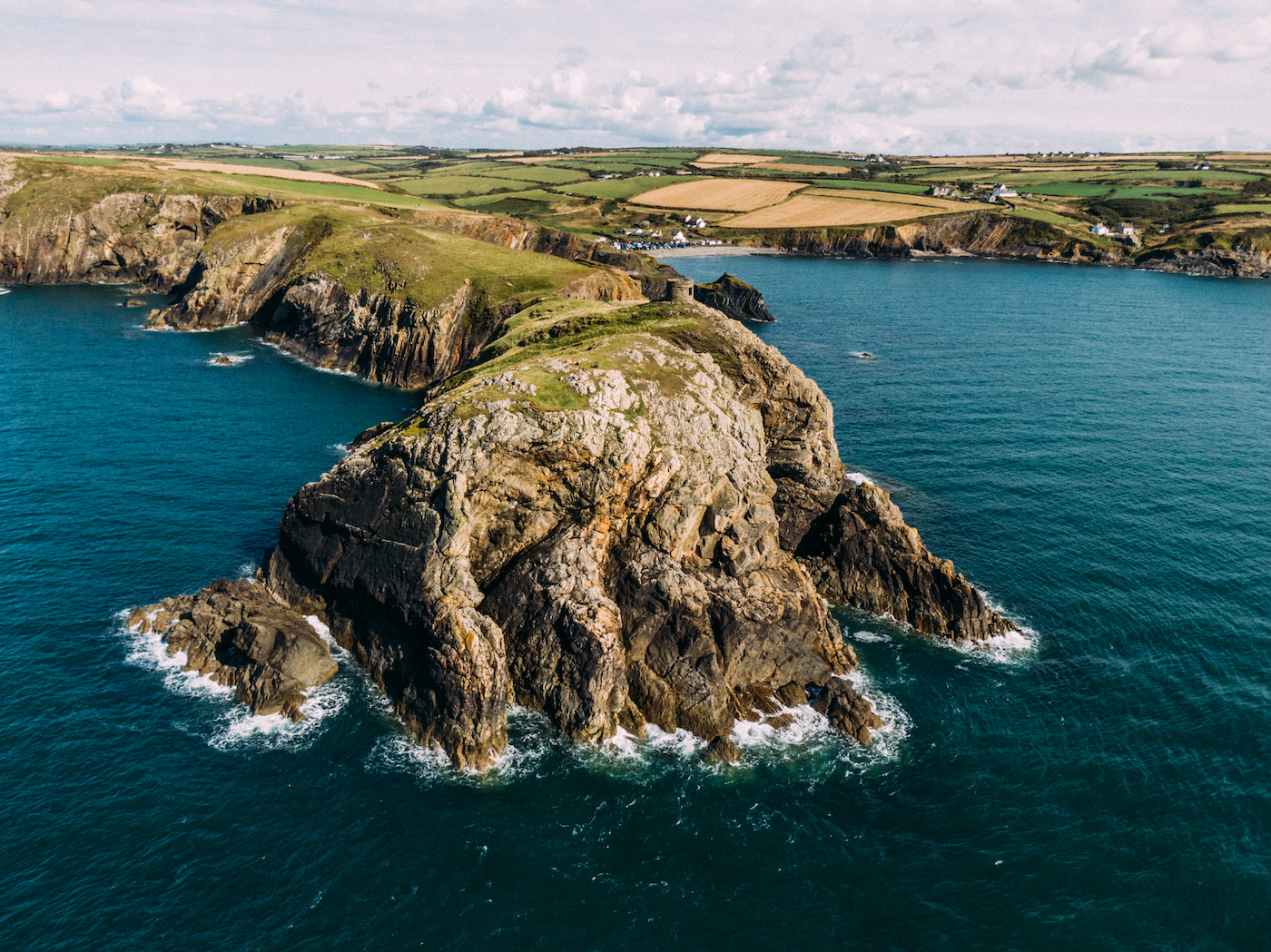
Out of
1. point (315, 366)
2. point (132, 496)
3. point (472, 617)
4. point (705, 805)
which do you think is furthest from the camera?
point (315, 366)

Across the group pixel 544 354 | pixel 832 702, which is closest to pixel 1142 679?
pixel 832 702

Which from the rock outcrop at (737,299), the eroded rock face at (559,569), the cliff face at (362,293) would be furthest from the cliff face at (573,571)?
the rock outcrop at (737,299)

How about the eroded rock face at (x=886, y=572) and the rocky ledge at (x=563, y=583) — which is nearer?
the rocky ledge at (x=563, y=583)

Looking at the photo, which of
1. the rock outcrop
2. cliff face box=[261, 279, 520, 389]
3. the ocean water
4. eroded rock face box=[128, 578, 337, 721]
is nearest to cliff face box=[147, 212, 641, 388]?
cliff face box=[261, 279, 520, 389]

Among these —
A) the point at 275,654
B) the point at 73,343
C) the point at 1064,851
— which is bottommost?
the point at 1064,851

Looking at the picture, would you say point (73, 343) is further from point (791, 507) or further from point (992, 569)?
point (992, 569)

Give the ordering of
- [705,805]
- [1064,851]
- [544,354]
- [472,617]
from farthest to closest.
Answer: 1. [544,354]
2. [472,617]
3. [705,805]
4. [1064,851]

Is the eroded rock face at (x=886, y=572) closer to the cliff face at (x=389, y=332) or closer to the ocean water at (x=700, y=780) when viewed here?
the ocean water at (x=700, y=780)
